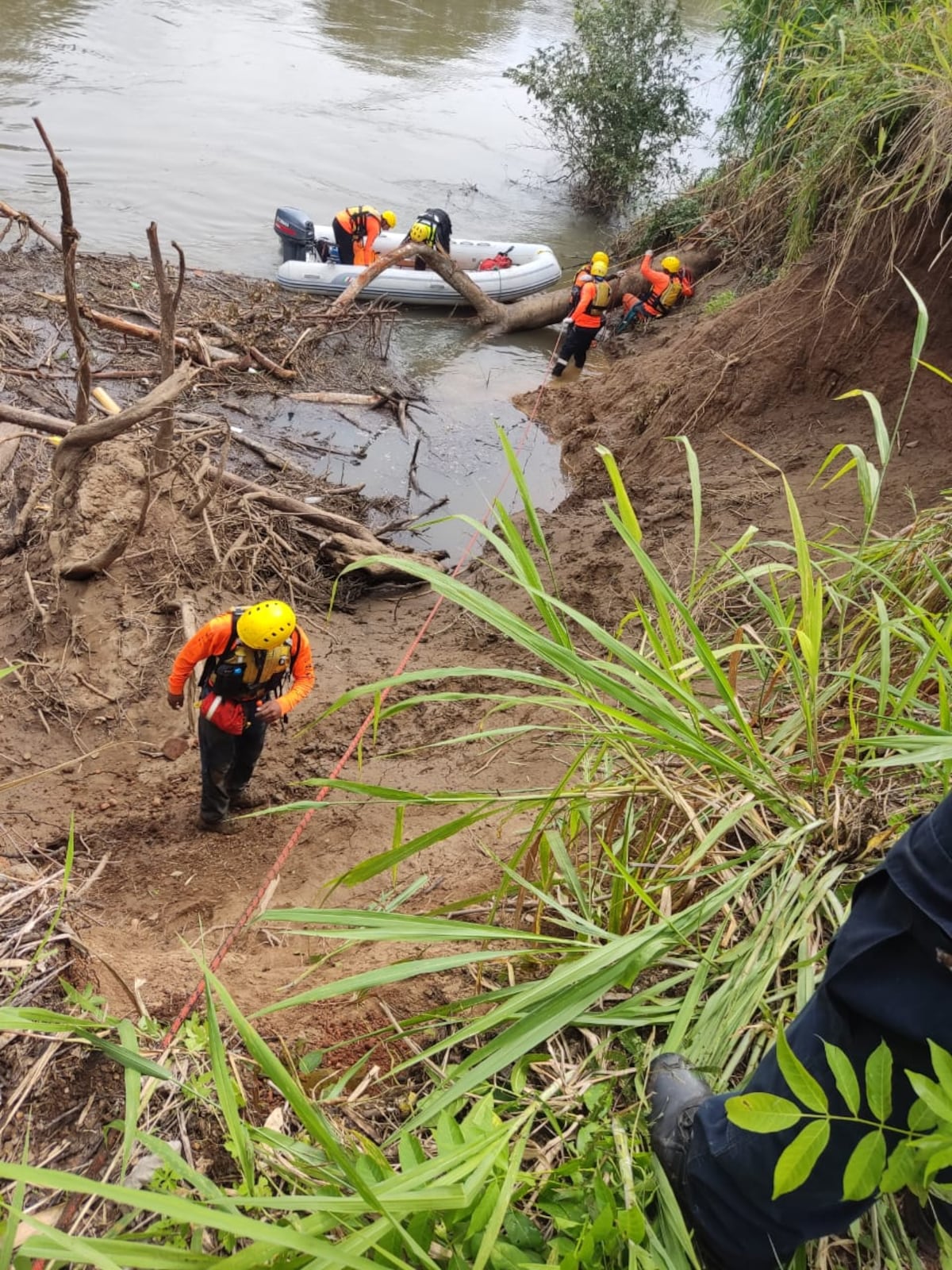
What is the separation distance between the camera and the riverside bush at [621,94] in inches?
535

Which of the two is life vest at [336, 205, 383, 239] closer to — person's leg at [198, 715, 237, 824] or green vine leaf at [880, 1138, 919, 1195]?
person's leg at [198, 715, 237, 824]

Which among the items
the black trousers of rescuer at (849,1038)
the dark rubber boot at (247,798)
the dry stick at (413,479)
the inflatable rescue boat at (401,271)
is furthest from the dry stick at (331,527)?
the inflatable rescue boat at (401,271)

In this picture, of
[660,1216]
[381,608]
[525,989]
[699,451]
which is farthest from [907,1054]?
[699,451]

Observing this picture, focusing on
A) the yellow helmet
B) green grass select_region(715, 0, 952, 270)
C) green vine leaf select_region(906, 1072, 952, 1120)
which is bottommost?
the yellow helmet

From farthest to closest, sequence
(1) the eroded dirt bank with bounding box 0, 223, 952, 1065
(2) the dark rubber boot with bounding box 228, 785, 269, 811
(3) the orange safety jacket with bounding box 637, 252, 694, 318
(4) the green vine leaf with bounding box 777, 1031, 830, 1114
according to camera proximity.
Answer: (3) the orange safety jacket with bounding box 637, 252, 694, 318, (2) the dark rubber boot with bounding box 228, 785, 269, 811, (1) the eroded dirt bank with bounding box 0, 223, 952, 1065, (4) the green vine leaf with bounding box 777, 1031, 830, 1114

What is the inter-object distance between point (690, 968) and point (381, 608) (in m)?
4.98

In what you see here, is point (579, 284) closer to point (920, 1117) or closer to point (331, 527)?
point (331, 527)

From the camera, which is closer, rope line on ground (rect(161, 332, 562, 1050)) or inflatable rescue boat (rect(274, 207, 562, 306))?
rope line on ground (rect(161, 332, 562, 1050))

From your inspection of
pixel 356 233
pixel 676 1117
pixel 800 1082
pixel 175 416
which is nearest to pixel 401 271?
pixel 356 233

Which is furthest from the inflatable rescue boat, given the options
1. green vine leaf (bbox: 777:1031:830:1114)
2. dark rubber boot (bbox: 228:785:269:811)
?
green vine leaf (bbox: 777:1031:830:1114)

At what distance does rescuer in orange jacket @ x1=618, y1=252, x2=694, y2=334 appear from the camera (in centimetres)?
1084

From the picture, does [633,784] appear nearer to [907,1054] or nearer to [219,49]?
[907,1054]

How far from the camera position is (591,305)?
33.6 feet

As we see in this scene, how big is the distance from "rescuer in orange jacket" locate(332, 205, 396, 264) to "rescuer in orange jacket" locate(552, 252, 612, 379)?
2.88 m
